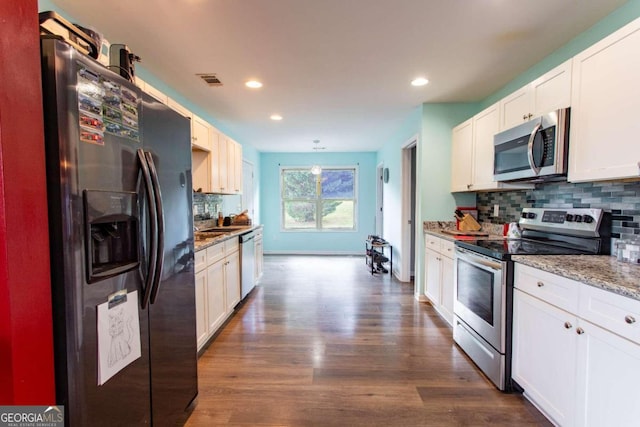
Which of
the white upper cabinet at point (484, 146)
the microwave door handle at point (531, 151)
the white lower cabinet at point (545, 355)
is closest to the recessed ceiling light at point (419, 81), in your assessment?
the white upper cabinet at point (484, 146)

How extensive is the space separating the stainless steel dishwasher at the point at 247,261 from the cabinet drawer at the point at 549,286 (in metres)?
2.74

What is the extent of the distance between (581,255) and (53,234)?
267cm

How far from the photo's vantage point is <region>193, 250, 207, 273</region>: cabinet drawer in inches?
86.7

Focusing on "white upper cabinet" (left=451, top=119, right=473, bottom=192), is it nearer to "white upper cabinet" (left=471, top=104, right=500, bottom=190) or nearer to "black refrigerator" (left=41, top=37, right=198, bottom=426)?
"white upper cabinet" (left=471, top=104, right=500, bottom=190)

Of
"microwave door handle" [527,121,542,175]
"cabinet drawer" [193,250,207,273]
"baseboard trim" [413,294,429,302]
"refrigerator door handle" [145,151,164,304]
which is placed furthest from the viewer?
"baseboard trim" [413,294,429,302]

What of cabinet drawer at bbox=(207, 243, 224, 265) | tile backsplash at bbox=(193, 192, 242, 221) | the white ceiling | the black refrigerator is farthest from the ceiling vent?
cabinet drawer at bbox=(207, 243, 224, 265)

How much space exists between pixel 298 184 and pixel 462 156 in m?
4.38

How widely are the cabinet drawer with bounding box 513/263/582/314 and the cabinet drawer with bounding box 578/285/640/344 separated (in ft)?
0.17

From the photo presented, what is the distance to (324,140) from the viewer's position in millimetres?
5723

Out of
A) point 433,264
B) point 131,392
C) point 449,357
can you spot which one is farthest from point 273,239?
point 131,392

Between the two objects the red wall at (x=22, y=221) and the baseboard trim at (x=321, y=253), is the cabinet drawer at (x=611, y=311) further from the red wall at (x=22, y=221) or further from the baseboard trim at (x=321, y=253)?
the baseboard trim at (x=321, y=253)

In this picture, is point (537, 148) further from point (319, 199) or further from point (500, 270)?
point (319, 199)

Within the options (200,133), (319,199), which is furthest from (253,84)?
(319,199)

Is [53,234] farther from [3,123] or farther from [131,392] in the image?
[131,392]
